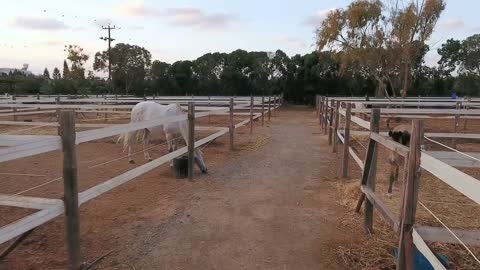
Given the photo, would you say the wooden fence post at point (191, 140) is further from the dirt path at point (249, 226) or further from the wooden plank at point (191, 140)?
the dirt path at point (249, 226)

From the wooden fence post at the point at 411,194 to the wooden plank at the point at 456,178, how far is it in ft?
0.23

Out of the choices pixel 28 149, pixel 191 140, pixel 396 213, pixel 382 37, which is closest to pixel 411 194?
pixel 396 213

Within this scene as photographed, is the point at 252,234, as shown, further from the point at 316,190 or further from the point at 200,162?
the point at 200,162

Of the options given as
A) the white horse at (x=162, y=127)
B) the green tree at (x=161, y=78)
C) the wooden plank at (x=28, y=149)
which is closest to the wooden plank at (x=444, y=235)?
the wooden plank at (x=28, y=149)

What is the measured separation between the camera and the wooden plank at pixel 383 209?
3056 mm

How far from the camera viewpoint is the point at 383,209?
3516 millimetres

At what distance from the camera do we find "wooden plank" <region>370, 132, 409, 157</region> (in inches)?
117

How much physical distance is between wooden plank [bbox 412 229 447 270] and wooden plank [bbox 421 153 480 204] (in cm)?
47

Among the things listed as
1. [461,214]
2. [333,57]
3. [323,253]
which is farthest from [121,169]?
[333,57]

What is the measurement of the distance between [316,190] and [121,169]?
3.68 meters

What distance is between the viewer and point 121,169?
301 inches

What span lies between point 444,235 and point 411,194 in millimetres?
331

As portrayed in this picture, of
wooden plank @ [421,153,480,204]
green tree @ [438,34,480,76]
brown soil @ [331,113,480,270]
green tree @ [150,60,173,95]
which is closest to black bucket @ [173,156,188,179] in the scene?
brown soil @ [331,113,480,270]

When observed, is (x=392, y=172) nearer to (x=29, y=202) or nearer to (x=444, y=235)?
(x=444, y=235)
